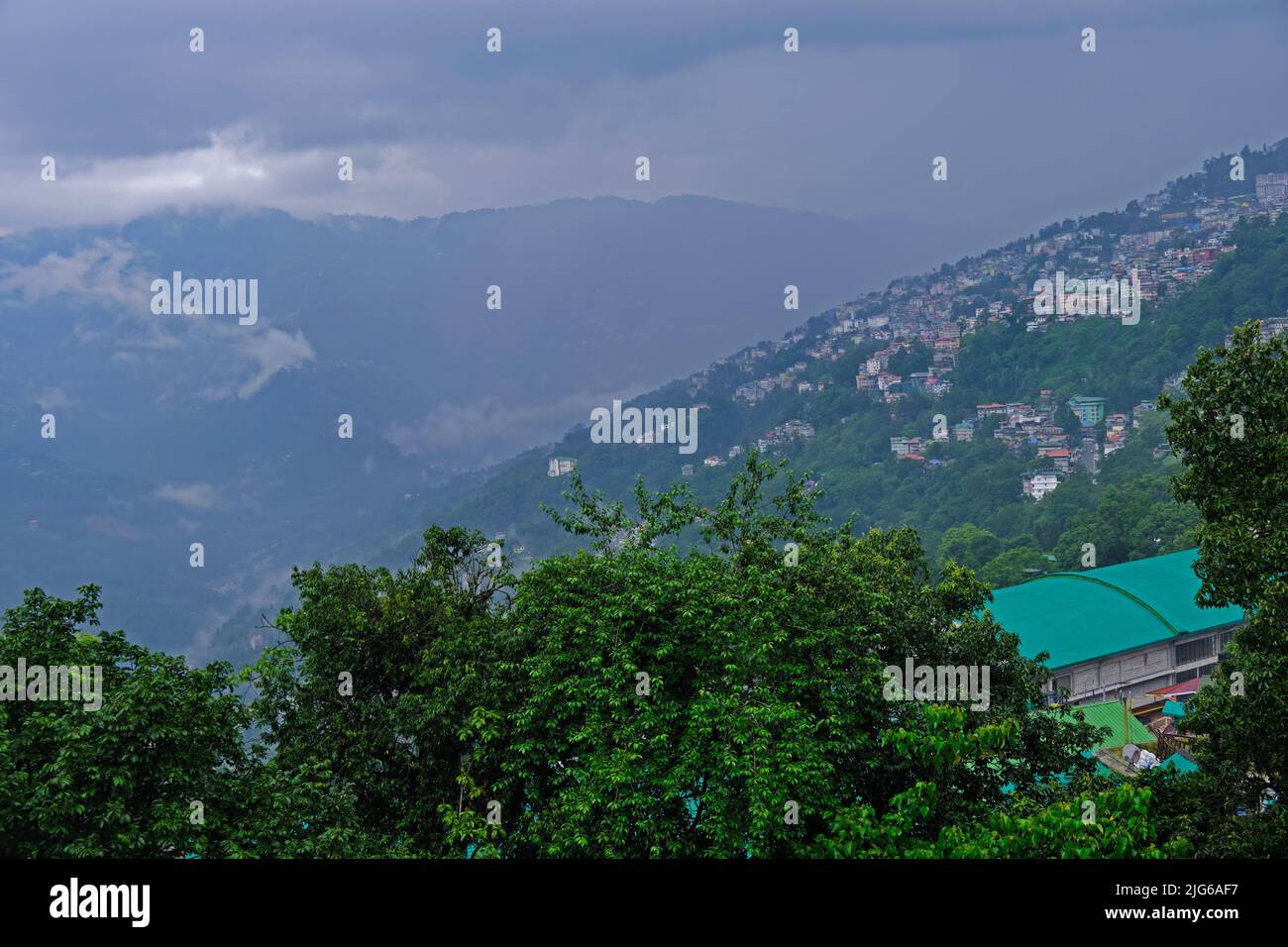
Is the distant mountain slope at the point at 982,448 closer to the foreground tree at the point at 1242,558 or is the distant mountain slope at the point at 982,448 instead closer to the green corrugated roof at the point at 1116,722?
the green corrugated roof at the point at 1116,722

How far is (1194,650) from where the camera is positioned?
39.9 meters

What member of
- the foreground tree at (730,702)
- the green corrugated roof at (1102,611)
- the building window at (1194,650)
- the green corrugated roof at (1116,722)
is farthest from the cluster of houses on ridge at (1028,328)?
the foreground tree at (730,702)

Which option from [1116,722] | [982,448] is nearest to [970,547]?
[1116,722]

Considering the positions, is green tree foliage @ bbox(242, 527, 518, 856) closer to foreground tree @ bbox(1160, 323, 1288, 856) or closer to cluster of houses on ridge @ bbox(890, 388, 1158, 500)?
foreground tree @ bbox(1160, 323, 1288, 856)

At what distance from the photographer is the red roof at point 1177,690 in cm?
3800

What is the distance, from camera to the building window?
3950 cm

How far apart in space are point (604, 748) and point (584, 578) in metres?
2.82

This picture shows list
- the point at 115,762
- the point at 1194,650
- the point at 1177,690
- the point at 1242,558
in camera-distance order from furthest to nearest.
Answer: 1. the point at 1194,650
2. the point at 1177,690
3. the point at 1242,558
4. the point at 115,762

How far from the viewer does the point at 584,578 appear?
13969mm

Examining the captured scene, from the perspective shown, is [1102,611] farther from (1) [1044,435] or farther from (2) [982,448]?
(1) [1044,435]

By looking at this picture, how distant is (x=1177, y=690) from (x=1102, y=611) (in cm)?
431

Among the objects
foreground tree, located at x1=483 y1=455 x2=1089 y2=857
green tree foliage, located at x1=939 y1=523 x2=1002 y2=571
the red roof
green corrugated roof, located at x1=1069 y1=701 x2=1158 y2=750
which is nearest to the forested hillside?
green tree foliage, located at x1=939 y1=523 x2=1002 y2=571

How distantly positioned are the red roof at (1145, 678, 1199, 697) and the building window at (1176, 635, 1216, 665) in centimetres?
90
